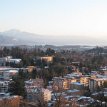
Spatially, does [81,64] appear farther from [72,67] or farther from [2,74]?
[2,74]

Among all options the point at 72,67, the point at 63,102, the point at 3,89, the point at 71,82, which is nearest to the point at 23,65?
the point at 72,67

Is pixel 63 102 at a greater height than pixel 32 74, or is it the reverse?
pixel 63 102

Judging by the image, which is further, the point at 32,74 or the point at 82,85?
the point at 32,74

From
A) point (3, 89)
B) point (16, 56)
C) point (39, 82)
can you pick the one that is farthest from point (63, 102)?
point (16, 56)

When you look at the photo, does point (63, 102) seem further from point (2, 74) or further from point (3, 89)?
point (2, 74)

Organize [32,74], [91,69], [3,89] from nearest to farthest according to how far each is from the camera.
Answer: [3,89] < [32,74] < [91,69]

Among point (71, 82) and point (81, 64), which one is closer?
point (71, 82)

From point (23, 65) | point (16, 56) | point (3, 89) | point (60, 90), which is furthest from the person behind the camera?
point (16, 56)

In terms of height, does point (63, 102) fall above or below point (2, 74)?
above

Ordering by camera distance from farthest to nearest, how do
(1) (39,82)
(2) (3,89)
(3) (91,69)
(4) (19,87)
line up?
(3) (91,69)
(1) (39,82)
(2) (3,89)
(4) (19,87)
